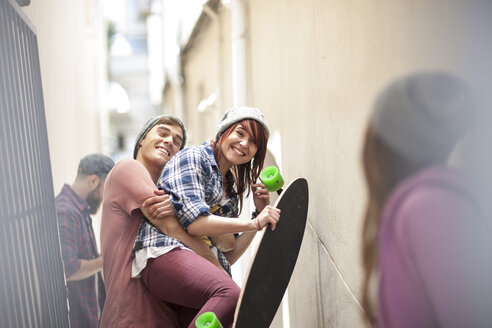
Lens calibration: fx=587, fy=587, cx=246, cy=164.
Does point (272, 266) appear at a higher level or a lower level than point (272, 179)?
lower

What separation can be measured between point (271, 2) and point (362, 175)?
6.80ft

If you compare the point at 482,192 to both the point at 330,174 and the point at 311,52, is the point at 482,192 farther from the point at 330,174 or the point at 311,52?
the point at 311,52

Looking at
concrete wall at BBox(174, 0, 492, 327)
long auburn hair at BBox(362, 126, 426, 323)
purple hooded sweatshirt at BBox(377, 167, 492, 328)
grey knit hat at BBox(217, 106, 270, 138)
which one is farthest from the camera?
grey knit hat at BBox(217, 106, 270, 138)

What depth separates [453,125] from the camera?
1.49 m

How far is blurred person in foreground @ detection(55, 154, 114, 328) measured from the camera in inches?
158

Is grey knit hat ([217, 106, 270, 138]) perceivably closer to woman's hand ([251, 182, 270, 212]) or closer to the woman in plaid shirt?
the woman in plaid shirt

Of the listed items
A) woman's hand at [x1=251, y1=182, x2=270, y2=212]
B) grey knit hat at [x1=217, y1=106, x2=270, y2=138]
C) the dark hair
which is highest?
grey knit hat at [x1=217, y1=106, x2=270, y2=138]

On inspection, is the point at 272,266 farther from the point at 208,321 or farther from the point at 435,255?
the point at 435,255

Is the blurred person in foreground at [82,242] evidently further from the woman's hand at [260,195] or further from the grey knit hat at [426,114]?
the grey knit hat at [426,114]

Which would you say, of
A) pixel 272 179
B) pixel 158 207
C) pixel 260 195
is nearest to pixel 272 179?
pixel 272 179

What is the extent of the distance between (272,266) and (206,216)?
0.34 metres

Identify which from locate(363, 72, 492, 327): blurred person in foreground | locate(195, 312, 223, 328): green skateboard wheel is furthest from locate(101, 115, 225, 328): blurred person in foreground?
locate(363, 72, 492, 327): blurred person in foreground

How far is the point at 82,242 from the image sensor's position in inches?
162

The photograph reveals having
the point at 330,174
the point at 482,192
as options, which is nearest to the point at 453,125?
the point at 482,192
